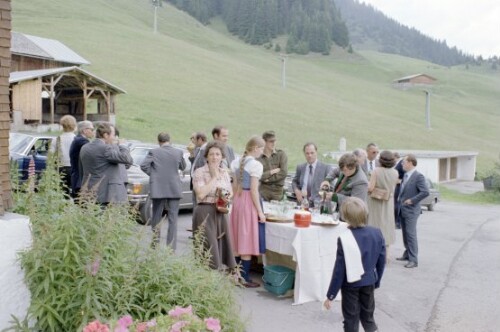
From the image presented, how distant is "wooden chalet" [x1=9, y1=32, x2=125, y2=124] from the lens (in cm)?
2859

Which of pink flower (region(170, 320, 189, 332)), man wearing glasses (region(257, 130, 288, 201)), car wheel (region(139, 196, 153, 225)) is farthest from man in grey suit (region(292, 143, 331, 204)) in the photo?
pink flower (region(170, 320, 189, 332))

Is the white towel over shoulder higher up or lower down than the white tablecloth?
higher up

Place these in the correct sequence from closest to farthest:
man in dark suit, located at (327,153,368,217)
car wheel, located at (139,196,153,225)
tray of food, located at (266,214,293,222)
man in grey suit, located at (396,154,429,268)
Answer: tray of food, located at (266,214,293,222), man in dark suit, located at (327,153,368,217), man in grey suit, located at (396,154,429,268), car wheel, located at (139,196,153,225)

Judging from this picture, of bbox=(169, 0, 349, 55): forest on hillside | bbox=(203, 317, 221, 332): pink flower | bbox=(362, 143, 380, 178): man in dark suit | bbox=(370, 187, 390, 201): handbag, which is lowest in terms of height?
bbox=(203, 317, 221, 332): pink flower

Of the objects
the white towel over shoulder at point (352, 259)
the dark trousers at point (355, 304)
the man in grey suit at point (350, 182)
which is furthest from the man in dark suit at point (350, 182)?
the white towel over shoulder at point (352, 259)

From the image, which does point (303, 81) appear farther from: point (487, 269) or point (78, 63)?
point (487, 269)

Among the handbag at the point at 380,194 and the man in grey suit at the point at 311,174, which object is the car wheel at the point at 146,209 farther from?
the handbag at the point at 380,194

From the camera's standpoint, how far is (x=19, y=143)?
42.0 feet

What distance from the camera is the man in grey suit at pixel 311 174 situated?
7895 mm

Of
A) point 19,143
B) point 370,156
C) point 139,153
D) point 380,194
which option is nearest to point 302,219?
point 380,194

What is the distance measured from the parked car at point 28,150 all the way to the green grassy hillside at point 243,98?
17.2 meters

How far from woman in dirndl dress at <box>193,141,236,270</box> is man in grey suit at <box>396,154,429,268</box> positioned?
370 cm

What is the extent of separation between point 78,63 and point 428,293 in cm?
4262

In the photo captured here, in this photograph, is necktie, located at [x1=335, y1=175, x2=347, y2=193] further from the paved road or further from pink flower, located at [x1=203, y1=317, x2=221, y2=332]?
pink flower, located at [x1=203, y1=317, x2=221, y2=332]
